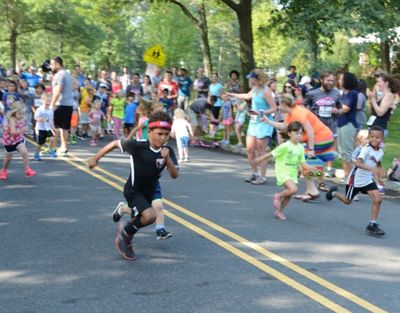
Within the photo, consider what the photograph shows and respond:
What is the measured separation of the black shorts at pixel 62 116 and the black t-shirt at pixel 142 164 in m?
8.06

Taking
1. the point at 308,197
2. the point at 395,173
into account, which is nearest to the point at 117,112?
the point at 395,173

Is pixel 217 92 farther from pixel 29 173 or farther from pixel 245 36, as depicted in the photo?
pixel 29 173

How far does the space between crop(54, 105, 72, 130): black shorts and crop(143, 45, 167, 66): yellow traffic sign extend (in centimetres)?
766

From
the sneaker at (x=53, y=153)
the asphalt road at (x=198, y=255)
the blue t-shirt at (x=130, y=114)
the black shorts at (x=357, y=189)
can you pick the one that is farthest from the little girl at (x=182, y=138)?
the black shorts at (x=357, y=189)

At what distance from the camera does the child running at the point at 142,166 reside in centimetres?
627

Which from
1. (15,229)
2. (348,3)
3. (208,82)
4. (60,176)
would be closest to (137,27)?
(208,82)

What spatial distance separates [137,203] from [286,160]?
2962 mm

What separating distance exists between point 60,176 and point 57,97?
10.2 feet

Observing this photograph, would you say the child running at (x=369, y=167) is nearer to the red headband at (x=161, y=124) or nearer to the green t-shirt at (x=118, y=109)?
the red headband at (x=161, y=124)

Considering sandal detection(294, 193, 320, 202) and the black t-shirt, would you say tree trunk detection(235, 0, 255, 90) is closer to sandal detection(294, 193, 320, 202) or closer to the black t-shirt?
sandal detection(294, 193, 320, 202)

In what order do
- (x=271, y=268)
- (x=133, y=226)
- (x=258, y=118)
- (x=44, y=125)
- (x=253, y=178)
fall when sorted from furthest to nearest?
(x=44, y=125) → (x=253, y=178) → (x=258, y=118) → (x=133, y=226) → (x=271, y=268)

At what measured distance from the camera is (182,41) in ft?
149

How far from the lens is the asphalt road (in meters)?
5.25

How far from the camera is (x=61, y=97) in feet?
46.6
